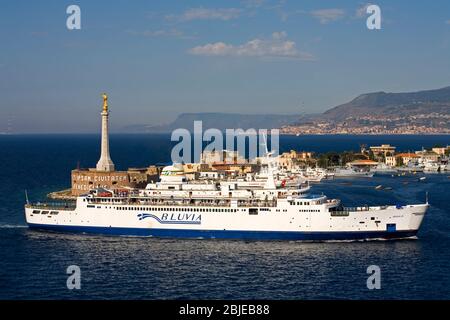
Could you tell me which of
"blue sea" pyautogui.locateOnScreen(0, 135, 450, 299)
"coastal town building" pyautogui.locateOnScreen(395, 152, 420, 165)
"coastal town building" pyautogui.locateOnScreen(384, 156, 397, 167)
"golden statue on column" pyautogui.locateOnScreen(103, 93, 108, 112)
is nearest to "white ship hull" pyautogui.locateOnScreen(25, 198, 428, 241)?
"blue sea" pyautogui.locateOnScreen(0, 135, 450, 299)

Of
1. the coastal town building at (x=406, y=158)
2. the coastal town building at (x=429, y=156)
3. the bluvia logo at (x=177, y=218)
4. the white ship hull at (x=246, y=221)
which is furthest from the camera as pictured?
the coastal town building at (x=429, y=156)

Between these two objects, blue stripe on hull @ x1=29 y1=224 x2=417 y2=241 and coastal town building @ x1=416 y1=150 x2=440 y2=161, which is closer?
blue stripe on hull @ x1=29 y1=224 x2=417 y2=241

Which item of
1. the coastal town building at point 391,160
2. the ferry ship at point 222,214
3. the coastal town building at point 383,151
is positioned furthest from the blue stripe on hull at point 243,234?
the coastal town building at point 383,151

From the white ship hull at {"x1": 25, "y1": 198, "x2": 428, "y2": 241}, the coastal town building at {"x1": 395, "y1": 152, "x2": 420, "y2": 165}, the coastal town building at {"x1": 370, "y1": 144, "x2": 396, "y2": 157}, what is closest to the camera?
the white ship hull at {"x1": 25, "y1": 198, "x2": 428, "y2": 241}

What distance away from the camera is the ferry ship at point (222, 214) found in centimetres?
3497

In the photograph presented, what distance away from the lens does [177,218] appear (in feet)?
120

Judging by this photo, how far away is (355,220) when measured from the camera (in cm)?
3478

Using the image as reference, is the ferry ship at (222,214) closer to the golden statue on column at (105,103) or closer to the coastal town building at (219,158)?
the golden statue on column at (105,103)

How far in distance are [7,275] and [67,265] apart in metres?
2.86

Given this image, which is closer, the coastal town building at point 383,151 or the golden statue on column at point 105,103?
the golden statue on column at point 105,103

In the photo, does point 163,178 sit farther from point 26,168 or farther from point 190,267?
point 26,168

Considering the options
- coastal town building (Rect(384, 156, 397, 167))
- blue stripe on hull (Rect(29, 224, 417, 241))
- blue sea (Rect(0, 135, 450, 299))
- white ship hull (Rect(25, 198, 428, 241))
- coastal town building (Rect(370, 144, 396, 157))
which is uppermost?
coastal town building (Rect(370, 144, 396, 157))

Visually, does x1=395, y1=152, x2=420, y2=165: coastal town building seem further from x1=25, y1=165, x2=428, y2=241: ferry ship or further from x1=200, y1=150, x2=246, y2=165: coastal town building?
x1=25, y1=165, x2=428, y2=241: ferry ship

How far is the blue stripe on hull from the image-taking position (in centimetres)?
3494
